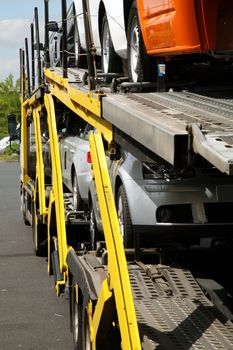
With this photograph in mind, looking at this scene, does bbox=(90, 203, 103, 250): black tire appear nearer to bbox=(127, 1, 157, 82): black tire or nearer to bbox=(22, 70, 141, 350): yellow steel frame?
bbox=(22, 70, 141, 350): yellow steel frame

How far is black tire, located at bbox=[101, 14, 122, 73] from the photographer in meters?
7.74

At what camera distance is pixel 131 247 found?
638cm

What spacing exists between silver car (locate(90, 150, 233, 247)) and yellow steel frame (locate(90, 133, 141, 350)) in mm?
484

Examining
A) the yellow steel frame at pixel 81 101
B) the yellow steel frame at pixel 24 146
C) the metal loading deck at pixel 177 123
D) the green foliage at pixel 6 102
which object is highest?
the metal loading deck at pixel 177 123

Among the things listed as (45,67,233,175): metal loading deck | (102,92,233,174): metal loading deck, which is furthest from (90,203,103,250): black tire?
(102,92,233,174): metal loading deck

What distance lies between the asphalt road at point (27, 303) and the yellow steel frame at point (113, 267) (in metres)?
2.15

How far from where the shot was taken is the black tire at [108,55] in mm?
7738

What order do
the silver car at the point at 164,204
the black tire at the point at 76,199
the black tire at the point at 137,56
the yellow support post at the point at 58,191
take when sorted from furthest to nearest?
the black tire at the point at 76,199, the yellow support post at the point at 58,191, the black tire at the point at 137,56, the silver car at the point at 164,204

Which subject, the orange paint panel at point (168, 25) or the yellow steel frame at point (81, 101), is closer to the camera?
the orange paint panel at point (168, 25)

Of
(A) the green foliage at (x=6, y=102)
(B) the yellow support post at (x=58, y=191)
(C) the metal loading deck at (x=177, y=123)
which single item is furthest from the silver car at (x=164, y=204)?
(A) the green foliage at (x=6, y=102)

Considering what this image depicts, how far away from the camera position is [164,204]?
621 cm

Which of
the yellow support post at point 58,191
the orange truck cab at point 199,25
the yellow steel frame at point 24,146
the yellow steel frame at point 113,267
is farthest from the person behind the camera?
the yellow steel frame at point 24,146

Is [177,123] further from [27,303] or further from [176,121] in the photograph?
[27,303]

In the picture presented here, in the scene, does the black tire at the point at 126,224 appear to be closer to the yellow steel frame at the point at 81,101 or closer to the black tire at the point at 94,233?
the yellow steel frame at the point at 81,101
